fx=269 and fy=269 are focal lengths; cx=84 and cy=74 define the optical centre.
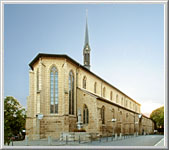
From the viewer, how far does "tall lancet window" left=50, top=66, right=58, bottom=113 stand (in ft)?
85.4

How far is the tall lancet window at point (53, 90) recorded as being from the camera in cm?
2602

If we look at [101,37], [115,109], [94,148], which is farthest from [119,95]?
[94,148]

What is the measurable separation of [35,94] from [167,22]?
16.5 m

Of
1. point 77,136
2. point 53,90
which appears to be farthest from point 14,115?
point 77,136

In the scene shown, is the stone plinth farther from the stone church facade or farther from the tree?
the tree

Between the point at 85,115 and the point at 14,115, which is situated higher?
the point at 85,115

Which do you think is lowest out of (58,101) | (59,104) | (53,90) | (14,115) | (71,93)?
(14,115)

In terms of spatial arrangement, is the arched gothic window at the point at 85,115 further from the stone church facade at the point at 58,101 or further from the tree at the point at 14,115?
the tree at the point at 14,115

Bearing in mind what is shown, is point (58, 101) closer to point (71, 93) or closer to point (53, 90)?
point (53, 90)

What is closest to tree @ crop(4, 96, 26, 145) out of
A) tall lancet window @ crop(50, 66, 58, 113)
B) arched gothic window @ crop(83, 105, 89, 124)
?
tall lancet window @ crop(50, 66, 58, 113)

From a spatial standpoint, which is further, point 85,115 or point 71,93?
point 85,115

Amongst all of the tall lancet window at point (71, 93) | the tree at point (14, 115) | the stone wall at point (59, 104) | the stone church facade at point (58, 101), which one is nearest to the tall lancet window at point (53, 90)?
the stone church facade at point (58, 101)

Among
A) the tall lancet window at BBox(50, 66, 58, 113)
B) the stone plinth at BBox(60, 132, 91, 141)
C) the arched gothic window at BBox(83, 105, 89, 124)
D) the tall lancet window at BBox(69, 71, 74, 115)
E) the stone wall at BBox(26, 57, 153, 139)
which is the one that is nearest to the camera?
the stone plinth at BBox(60, 132, 91, 141)

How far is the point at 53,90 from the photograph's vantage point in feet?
86.2
